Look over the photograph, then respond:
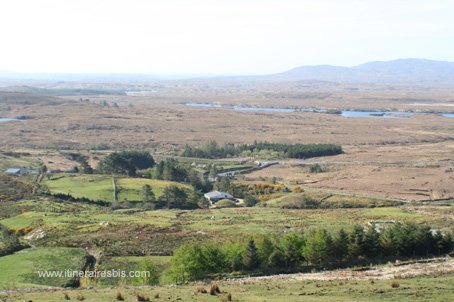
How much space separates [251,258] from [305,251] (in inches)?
149

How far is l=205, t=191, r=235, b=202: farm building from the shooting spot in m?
72.2

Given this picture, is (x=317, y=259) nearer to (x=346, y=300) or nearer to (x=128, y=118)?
(x=346, y=300)

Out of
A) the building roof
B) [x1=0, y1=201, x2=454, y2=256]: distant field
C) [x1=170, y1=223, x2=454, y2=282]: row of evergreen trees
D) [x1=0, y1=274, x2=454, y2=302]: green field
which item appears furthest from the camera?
the building roof

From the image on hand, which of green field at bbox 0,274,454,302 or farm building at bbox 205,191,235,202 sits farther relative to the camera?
farm building at bbox 205,191,235,202

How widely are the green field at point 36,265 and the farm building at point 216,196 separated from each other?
1266 inches

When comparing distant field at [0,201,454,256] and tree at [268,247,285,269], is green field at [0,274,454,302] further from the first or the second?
distant field at [0,201,454,256]

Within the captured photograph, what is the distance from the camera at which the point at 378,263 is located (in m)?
34.8

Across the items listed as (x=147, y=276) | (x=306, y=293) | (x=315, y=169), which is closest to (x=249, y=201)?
(x=315, y=169)

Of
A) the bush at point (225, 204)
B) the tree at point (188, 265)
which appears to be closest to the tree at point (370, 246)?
the tree at point (188, 265)

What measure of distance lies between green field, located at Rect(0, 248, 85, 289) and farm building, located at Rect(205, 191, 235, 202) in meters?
32.2

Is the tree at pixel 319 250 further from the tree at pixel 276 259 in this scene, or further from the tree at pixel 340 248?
the tree at pixel 276 259

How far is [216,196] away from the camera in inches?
2857

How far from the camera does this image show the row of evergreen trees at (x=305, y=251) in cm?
3294

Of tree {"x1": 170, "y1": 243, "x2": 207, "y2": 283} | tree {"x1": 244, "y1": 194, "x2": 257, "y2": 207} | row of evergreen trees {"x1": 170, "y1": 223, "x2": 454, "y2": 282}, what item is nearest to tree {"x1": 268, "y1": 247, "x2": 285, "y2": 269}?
row of evergreen trees {"x1": 170, "y1": 223, "x2": 454, "y2": 282}
